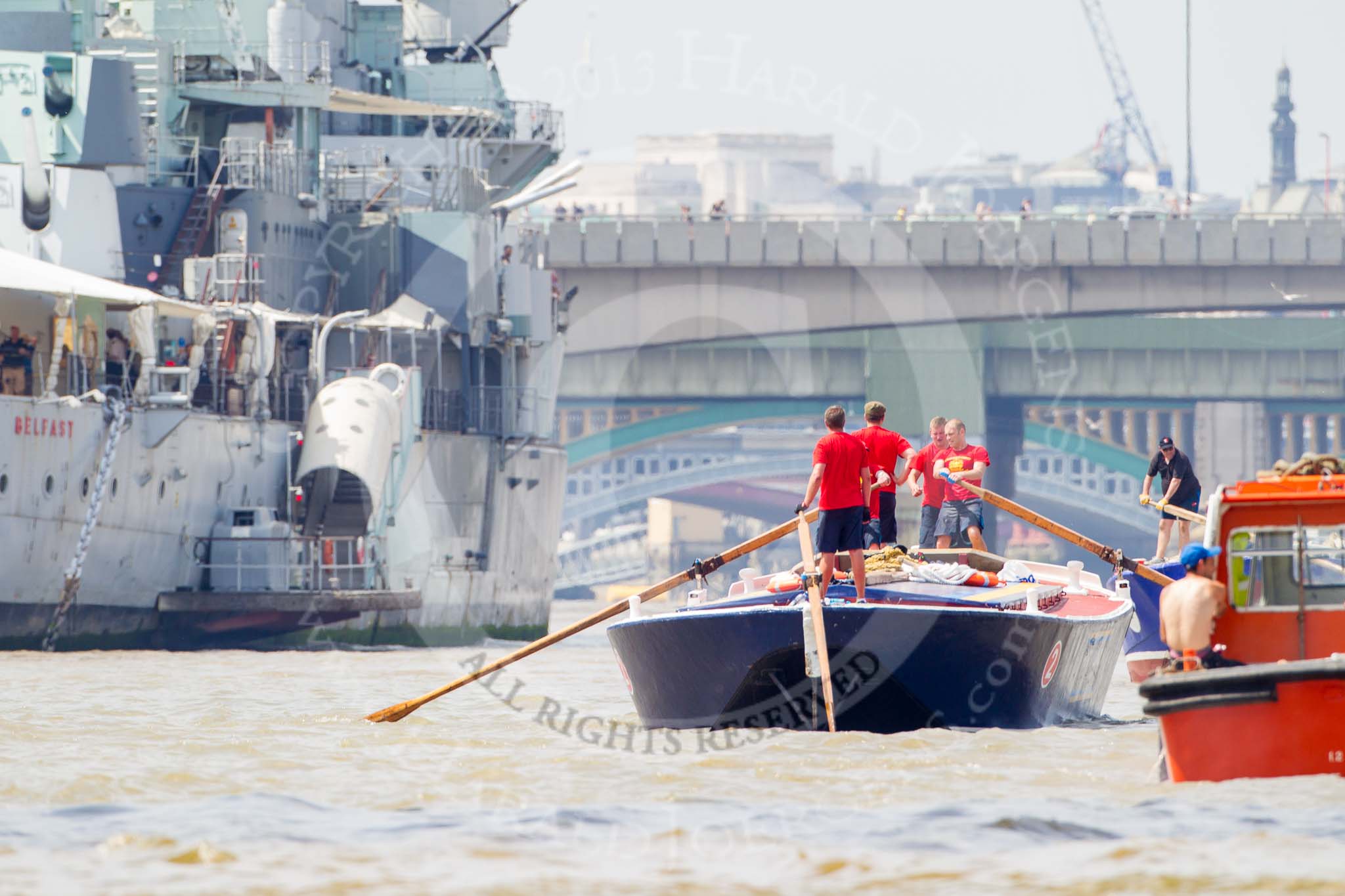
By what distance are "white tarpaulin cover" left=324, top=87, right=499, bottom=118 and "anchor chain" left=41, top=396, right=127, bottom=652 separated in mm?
16747

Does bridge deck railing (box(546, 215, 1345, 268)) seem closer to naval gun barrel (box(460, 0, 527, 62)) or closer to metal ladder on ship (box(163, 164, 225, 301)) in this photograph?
naval gun barrel (box(460, 0, 527, 62))

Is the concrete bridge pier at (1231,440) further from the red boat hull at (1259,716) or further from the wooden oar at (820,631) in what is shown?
the red boat hull at (1259,716)

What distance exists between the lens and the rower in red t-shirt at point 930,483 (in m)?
23.9

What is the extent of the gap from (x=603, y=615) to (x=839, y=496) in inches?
113

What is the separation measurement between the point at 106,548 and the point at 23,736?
1791cm

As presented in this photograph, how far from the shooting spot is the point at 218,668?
32375 mm

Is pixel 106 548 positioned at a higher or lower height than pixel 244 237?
lower

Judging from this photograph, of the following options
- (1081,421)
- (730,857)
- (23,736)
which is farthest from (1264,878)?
(1081,421)

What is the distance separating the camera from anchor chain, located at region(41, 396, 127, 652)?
3609cm

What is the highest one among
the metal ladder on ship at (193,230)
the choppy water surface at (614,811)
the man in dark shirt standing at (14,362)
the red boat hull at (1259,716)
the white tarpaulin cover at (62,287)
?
the metal ladder on ship at (193,230)

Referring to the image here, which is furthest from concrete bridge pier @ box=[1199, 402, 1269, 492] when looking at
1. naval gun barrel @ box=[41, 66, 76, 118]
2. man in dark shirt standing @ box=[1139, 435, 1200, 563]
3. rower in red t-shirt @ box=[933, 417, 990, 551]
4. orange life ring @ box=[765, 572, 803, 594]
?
orange life ring @ box=[765, 572, 803, 594]

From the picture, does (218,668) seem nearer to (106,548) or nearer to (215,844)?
(106,548)

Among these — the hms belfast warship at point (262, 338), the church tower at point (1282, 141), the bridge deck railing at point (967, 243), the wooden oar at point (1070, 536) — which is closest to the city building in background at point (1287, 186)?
the church tower at point (1282, 141)

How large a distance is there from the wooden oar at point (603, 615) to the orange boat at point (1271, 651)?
4.15 meters
